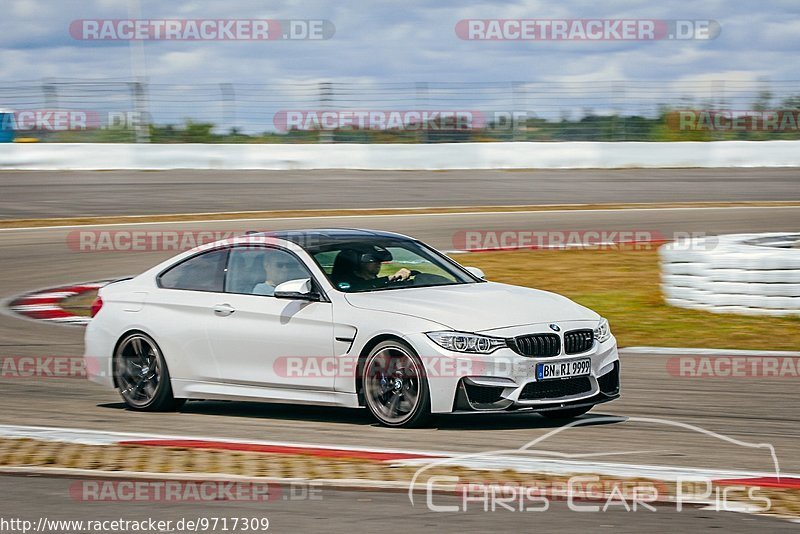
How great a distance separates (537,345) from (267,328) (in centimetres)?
185

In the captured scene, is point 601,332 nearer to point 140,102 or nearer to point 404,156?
point 404,156

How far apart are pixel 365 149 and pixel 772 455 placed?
2630 cm

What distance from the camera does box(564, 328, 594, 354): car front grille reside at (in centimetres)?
788

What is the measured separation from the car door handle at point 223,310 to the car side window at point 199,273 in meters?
0.16

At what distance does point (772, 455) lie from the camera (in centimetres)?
700

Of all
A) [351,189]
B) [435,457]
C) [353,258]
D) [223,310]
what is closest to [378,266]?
[353,258]

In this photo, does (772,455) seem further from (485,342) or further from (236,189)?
(236,189)

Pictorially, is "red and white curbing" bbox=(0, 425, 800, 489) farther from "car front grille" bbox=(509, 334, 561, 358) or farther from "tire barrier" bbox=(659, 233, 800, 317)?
"tire barrier" bbox=(659, 233, 800, 317)

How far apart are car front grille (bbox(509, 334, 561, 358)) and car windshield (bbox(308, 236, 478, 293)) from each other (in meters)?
1.11

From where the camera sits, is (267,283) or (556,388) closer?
(556,388)

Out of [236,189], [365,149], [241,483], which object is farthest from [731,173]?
[241,483]

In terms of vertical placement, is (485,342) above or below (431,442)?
above

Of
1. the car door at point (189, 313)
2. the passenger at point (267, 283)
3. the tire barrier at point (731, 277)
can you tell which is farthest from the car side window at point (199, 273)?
the tire barrier at point (731, 277)

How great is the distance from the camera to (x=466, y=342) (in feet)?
25.0
